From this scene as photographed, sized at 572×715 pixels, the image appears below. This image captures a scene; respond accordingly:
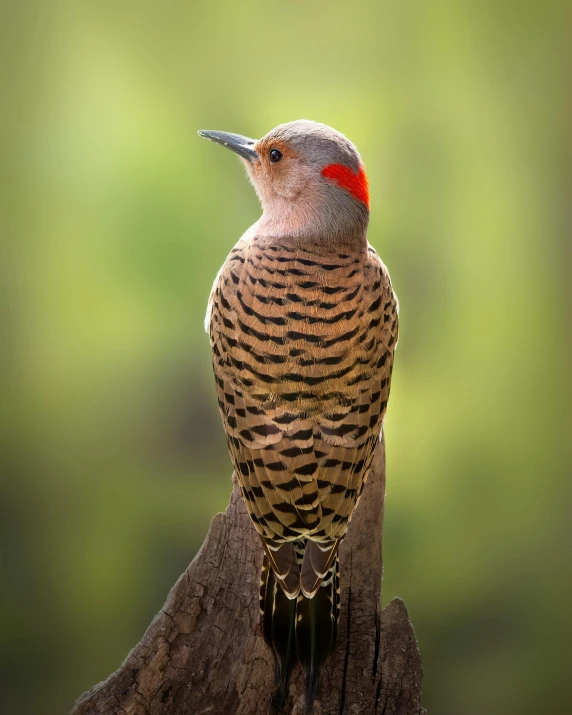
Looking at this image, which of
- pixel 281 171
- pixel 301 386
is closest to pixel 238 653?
pixel 301 386

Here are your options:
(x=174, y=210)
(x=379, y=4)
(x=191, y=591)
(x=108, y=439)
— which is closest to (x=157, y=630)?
(x=191, y=591)

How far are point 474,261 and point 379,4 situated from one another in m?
0.87

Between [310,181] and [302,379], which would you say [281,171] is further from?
[302,379]

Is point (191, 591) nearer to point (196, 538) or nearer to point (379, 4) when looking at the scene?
point (196, 538)

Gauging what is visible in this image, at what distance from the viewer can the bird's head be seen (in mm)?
1795

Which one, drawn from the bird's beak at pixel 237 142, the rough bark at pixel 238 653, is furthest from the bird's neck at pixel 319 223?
the rough bark at pixel 238 653

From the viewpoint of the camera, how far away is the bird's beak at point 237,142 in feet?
6.26

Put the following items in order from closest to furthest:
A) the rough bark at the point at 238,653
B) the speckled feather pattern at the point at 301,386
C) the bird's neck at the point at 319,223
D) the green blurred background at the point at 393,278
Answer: the speckled feather pattern at the point at 301,386, the rough bark at the point at 238,653, the bird's neck at the point at 319,223, the green blurred background at the point at 393,278

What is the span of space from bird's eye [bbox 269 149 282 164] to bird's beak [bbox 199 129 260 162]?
4 cm

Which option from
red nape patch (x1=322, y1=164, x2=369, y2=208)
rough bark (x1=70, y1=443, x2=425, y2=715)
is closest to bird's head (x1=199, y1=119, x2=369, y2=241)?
red nape patch (x1=322, y1=164, x2=369, y2=208)

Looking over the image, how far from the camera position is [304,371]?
167cm

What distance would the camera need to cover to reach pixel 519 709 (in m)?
2.77

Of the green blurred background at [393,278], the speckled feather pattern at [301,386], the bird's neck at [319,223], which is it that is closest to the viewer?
the speckled feather pattern at [301,386]

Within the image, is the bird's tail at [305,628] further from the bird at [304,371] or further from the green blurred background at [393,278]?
the green blurred background at [393,278]
